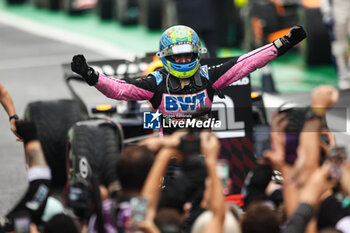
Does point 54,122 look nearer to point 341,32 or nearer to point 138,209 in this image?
point 138,209

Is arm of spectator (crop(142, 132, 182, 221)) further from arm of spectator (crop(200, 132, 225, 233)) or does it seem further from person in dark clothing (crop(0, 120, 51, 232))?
person in dark clothing (crop(0, 120, 51, 232))

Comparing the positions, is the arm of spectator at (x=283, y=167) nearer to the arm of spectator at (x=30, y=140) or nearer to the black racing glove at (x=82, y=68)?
the black racing glove at (x=82, y=68)

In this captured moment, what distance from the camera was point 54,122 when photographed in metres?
9.16

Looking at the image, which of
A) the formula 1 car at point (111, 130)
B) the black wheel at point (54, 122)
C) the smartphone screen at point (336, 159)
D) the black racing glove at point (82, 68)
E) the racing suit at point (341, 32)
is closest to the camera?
the smartphone screen at point (336, 159)

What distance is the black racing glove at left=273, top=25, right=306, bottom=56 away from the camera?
6516 mm

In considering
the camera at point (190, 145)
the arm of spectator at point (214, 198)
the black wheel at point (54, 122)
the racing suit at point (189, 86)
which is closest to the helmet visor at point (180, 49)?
the racing suit at point (189, 86)

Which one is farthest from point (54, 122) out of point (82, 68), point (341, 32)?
point (341, 32)

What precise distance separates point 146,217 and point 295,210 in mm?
885

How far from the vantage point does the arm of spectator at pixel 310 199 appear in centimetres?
509

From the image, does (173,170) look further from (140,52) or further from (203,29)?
(140,52)

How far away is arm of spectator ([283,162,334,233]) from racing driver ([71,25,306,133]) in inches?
61.8

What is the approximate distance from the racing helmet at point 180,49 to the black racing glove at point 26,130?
4.04 feet

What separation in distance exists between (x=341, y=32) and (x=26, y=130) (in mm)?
8086

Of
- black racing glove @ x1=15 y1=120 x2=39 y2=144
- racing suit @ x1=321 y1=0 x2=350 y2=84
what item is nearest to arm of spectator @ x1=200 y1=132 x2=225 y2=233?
→ black racing glove @ x1=15 y1=120 x2=39 y2=144
